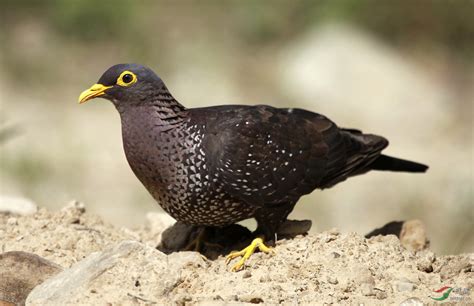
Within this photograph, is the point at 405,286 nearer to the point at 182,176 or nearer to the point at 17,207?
the point at 182,176

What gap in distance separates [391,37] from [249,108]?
8173mm

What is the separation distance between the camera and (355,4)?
14.5m

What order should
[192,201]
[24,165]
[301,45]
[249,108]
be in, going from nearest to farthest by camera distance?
[192,201], [249,108], [24,165], [301,45]

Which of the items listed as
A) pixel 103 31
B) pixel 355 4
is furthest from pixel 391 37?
pixel 103 31

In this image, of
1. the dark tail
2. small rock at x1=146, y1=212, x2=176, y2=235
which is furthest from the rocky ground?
the dark tail

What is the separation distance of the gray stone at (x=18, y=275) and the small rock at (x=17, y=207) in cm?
152

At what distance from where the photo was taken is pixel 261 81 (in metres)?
13.4

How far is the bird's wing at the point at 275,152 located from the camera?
618cm

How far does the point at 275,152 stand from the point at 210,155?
0.52m

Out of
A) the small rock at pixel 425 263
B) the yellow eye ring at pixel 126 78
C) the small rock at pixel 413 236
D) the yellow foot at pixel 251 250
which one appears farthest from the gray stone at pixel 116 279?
the small rock at pixel 413 236

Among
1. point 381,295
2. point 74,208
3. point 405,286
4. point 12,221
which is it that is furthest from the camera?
point 74,208

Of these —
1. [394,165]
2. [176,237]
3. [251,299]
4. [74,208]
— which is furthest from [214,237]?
[394,165]

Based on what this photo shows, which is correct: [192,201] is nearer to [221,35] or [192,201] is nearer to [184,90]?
[184,90]

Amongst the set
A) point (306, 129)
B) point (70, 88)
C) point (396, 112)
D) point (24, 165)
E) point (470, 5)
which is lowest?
point (306, 129)
